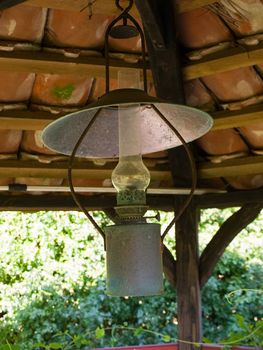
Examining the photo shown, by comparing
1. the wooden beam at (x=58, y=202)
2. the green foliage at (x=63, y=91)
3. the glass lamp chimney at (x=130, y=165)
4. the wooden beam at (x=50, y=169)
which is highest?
the green foliage at (x=63, y=91)

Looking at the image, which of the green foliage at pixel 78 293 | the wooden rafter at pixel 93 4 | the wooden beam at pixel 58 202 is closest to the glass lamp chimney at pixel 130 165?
the wooden rafter at pixel 93 4

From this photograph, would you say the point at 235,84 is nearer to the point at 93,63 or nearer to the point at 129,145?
the point at 93,63

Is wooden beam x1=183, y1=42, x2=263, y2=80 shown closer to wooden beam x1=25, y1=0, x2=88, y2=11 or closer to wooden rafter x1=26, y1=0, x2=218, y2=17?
wooden rafter x1=26, y1=0, x2=218, y2=17

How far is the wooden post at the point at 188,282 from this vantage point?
3.65 m

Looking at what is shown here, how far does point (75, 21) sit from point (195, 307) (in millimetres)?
1824

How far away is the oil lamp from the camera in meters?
1.40

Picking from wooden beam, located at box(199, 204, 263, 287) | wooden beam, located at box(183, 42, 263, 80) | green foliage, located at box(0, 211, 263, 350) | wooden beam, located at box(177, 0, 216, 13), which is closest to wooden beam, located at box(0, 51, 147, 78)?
wooden beam, located at box(183, 42, 263, 80)

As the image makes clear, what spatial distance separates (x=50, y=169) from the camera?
11.2 feet

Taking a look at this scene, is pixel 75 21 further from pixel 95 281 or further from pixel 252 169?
pixel 95 281

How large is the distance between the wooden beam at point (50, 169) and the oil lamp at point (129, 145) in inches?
70.3

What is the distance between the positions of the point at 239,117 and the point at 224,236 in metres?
1.01

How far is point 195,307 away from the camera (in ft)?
12.0

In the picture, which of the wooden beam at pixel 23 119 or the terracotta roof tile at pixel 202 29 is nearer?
the terracotta roof tile at pixel 202 29

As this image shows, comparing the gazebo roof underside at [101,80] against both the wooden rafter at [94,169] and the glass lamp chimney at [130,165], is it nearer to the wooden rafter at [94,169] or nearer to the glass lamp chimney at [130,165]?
the wooden rafter at [94,169]
